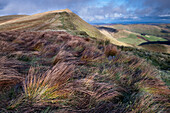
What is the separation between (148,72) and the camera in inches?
84.5

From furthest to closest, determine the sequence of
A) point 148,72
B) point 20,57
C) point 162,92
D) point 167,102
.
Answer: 1. point 20,57
2. point 148,72
3. point 162,92
4. point 167,102

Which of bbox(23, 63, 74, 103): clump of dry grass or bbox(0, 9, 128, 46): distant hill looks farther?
bbox(0, 9, 128, 46): distant hill

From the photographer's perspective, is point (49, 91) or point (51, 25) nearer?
point (49, 91)

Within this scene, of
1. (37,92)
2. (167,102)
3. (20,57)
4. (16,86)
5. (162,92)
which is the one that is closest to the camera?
(37,92)

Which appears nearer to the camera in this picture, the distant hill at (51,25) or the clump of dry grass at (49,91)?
the clump of dry grass at (49,91)

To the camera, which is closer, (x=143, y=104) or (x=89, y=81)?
(x=143, y=104)

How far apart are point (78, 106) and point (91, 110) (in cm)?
17

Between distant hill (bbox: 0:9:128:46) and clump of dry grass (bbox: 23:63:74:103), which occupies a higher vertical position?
distant hill (bbox: 0:9:128:46)

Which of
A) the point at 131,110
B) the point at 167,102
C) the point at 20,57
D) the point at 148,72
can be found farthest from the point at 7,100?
the point at 148,72

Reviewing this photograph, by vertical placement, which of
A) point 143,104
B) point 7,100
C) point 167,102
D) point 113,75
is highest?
point 7,100

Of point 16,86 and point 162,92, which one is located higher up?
point 16,86

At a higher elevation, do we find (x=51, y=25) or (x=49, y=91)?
(x=51, y=25)

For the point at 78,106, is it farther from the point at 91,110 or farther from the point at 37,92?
the point at 37,92

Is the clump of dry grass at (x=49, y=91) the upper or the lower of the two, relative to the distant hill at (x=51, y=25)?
lower
